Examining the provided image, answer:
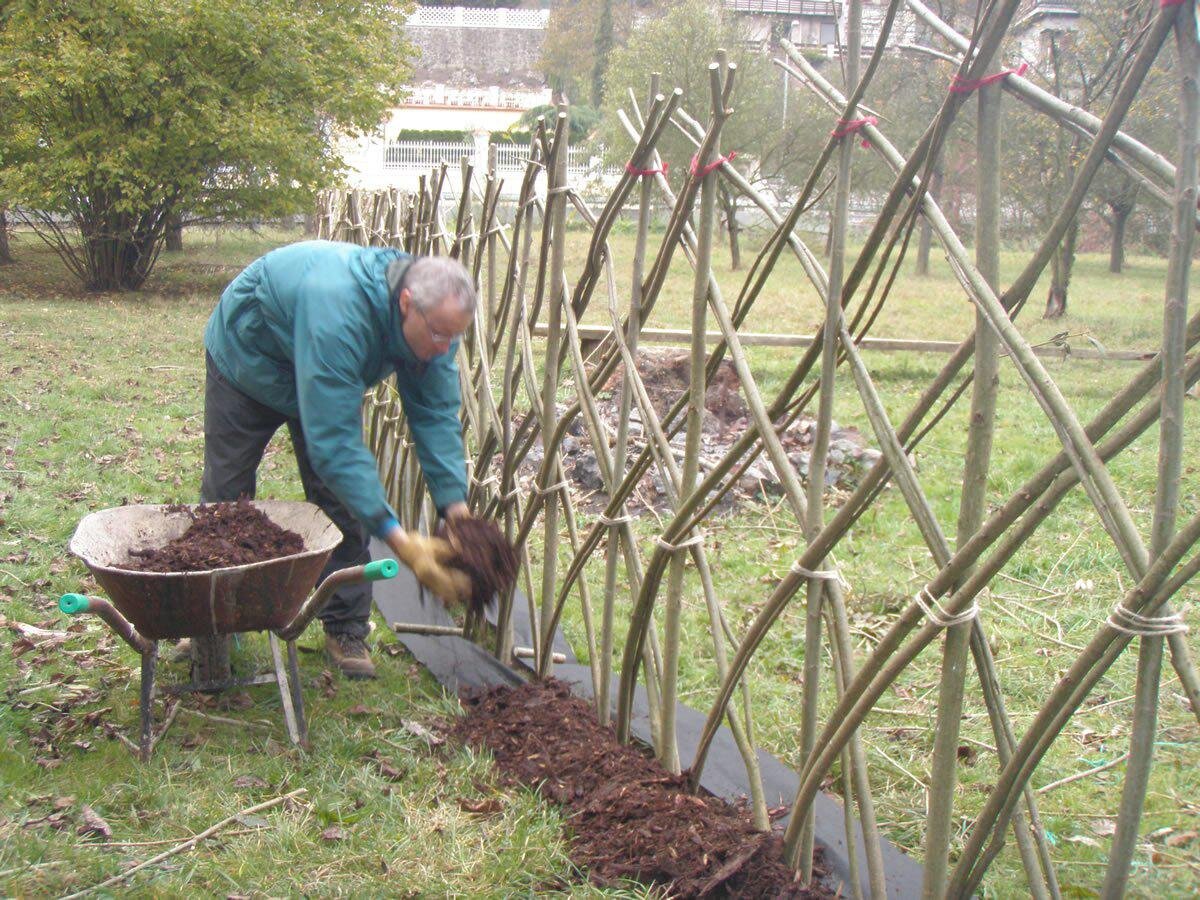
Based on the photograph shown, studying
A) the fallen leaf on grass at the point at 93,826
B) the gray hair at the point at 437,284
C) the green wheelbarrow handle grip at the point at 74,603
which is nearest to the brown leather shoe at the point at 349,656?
the fallen leaf on grass at the point at 93,826

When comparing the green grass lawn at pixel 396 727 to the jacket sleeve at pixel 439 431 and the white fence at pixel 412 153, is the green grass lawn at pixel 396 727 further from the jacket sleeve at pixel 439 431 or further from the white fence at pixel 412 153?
the white fence at pixel 412 153

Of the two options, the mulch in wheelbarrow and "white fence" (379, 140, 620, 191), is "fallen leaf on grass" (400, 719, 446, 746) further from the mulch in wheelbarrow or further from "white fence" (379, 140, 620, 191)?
"white fence" (379, 140, 620, 191)

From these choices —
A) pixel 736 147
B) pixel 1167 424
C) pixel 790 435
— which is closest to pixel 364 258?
pixel 1167 424

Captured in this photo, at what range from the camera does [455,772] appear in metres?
3.10

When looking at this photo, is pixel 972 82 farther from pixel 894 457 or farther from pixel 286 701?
pixel 286 701

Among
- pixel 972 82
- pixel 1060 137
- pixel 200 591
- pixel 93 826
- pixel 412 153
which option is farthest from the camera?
pixel 412 153

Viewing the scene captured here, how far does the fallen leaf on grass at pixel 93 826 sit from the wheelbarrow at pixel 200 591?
0.32 metres

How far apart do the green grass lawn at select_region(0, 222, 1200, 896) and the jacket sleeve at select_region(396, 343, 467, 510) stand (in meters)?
0.77

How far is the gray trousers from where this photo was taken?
3.65 meters

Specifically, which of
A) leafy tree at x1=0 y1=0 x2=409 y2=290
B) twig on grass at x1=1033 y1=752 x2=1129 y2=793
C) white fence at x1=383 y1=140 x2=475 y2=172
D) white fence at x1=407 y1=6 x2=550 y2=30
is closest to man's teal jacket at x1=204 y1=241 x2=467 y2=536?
twig on grass at x1=1033 y1=752 x2=1129 y2=793

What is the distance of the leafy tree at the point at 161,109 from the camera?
42.7 feet

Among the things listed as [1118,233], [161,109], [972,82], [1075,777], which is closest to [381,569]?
[972,82]

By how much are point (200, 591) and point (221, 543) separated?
319mm

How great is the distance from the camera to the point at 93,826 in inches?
106
